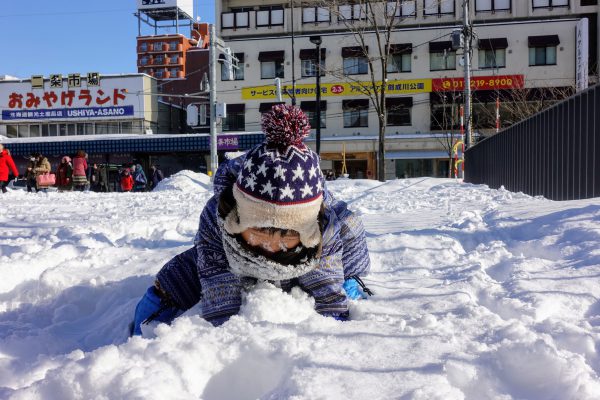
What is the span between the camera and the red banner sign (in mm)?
28859

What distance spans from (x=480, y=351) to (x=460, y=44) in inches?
708

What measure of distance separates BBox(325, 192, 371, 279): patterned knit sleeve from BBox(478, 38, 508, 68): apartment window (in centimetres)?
2969

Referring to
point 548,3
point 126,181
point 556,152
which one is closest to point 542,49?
point 548,3

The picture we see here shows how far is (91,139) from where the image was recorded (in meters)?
29.9

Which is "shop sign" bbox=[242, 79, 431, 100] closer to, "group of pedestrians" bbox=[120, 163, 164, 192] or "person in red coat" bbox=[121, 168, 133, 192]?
"group of pedestrians" bbox=[120, 163, 164, 192]

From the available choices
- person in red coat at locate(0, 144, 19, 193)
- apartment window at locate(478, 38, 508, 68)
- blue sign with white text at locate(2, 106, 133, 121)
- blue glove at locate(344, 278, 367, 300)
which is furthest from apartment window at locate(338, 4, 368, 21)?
blue sign with white text at locate(2, 106, 133, 121)

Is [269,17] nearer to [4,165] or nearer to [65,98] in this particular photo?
Answer: [65,98]

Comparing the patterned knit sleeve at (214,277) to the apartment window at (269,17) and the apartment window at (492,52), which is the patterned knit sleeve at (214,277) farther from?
the apartment window at (269,17)

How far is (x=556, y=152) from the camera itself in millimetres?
7367

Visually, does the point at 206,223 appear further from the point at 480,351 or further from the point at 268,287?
the point at 480,351

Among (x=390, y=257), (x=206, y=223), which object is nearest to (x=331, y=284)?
(x=206, y=223)

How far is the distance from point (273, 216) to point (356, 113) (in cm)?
2927

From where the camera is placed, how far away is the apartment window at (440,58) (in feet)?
96.2

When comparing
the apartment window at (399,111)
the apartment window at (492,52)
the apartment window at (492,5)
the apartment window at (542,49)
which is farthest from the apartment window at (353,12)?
the apartment window at (542,49)
